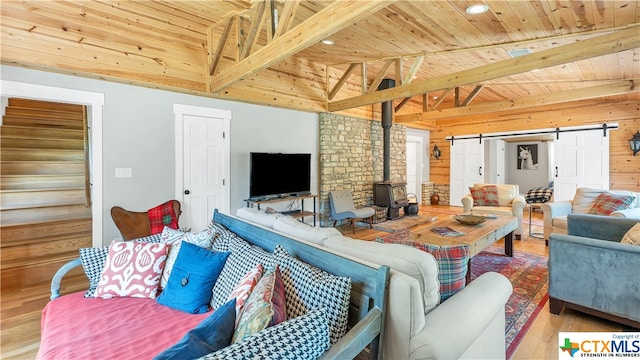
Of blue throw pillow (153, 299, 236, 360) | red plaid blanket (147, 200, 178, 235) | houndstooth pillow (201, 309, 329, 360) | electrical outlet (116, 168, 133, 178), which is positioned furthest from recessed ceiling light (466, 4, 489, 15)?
electrical outlet (116, 168, 133, 178)

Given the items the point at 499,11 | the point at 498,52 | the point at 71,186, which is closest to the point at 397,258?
the point at 499,11

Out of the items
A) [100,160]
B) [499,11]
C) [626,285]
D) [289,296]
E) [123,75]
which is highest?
[499,11]

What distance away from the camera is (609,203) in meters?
3.86

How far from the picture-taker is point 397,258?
136 cm

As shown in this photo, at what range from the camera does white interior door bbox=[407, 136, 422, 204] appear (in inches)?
344

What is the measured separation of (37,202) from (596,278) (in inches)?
239

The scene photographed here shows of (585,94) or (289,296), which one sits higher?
(585,94)

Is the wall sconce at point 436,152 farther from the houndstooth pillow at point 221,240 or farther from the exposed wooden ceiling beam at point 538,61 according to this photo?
the houndstooth pillow at point 221,240

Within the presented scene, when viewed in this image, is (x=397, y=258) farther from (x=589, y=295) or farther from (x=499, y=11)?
(x=499, y=11)

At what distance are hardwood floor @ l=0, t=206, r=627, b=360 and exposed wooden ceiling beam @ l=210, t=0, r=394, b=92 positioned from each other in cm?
251

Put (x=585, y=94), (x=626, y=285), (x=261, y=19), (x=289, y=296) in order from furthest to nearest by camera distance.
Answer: (x=585, y=94) < (x=261, y=19) < (x=626, y=285) < (x=289, y=296)

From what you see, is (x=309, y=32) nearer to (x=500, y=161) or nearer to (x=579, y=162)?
(x=579, y=162)

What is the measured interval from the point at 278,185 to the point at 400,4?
3.02 metres

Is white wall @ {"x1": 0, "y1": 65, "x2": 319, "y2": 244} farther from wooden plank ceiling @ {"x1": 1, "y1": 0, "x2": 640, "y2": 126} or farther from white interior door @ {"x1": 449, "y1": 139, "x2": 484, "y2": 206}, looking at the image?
white interior door @ {"x1": 449, "y1": 139, "x2": 484, "y2": 206}
